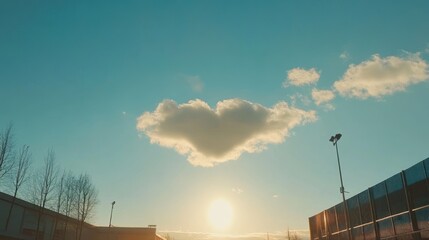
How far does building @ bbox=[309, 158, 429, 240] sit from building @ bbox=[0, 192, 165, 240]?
34.4m

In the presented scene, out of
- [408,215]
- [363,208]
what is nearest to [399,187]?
[408,215]

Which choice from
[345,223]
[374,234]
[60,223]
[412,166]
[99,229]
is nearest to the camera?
[412,166]

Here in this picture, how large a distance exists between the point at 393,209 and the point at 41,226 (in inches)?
1678

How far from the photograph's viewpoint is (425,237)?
23391mm

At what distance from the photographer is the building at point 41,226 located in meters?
40.4

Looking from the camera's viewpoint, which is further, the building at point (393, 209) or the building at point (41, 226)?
the building at point (41, 226)

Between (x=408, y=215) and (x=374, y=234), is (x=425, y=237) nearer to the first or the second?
(x=408, y=215)

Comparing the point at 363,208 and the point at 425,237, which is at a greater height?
the point at 363,208

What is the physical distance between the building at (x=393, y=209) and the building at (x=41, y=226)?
113 ft

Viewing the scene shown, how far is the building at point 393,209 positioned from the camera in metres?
23.8

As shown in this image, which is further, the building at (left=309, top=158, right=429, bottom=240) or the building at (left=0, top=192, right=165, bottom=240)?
the building at (left=0, top=192, right=165, bottom=240)

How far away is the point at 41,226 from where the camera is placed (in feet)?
160

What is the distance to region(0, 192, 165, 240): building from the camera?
40.4 meters

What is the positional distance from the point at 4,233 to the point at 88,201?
18410 mm
